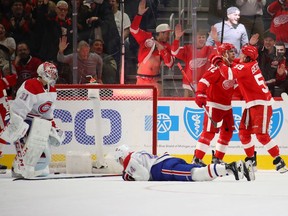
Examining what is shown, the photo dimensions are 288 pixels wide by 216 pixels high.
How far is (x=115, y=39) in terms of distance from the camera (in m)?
10.9

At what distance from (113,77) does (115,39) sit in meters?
0.44

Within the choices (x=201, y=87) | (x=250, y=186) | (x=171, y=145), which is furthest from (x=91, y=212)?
(x=171, y=145)

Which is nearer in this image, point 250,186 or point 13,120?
point 250,186

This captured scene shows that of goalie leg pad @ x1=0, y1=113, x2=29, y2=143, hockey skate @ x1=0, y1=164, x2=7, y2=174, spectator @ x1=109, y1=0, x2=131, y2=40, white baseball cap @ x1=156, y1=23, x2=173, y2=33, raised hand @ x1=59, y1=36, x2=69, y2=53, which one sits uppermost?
spectator @ x1=109, y1=0, x2=131, y2=40

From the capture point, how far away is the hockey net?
9.62 metres

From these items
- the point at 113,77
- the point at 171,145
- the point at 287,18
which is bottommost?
the point at 171,145

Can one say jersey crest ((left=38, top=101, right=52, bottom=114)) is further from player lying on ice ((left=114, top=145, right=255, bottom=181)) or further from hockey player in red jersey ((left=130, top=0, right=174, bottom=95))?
hockey player in red jersey ((left=130, top=0, right=174, bottom=95))

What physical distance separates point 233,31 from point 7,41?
2740mm

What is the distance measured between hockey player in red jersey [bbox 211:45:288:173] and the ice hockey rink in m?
1.13

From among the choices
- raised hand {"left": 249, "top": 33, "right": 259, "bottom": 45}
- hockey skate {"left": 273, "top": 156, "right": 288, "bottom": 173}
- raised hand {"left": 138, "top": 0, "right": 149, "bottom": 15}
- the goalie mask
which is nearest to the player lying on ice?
hockey skate {"left": 273, "top": 156, "right": 288, "bottom": 173}

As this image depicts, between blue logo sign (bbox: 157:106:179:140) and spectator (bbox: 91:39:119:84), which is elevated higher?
spectator (bbox: 91:39:119:84)

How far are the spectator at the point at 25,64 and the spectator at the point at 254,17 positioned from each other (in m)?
2.48

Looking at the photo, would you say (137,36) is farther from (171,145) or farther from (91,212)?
(91,212)

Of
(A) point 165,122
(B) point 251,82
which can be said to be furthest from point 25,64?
(B) point 251,82
